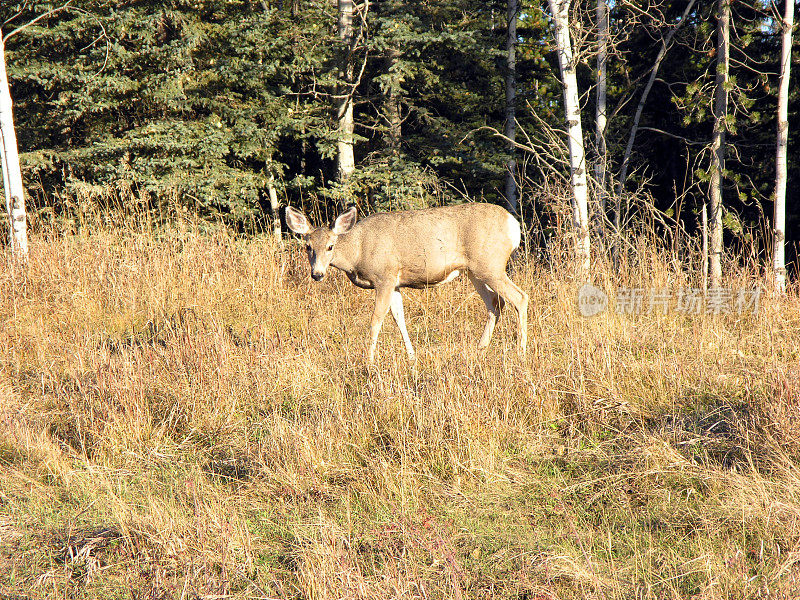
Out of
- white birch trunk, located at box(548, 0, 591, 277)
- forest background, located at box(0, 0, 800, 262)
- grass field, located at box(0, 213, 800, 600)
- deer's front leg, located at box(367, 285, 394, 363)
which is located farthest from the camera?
forest background, located at box(0, 0, 800, 262)

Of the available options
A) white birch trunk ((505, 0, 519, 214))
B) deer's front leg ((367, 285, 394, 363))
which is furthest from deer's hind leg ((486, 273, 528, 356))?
white birch trunk ((505, 0, 519, 214))

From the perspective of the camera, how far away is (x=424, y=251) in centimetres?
630

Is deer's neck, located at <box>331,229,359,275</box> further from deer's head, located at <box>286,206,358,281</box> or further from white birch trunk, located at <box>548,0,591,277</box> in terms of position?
white birch trunk, located at <box>548,0,591,277</box>

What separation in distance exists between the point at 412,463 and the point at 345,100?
36.8 feet

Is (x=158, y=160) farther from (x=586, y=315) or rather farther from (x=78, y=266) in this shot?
(x=586, y=315)

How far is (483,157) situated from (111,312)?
9071mm

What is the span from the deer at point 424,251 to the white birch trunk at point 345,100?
23.7 ft

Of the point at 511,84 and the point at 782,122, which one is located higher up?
the point at 511,84

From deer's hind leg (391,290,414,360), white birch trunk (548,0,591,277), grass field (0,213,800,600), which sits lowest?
grass field (0,213,800,600)

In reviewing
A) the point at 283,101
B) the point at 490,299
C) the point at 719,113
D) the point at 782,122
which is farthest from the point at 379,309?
the point at 719,113

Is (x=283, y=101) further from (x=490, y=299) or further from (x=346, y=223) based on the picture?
(x=490, y=299)

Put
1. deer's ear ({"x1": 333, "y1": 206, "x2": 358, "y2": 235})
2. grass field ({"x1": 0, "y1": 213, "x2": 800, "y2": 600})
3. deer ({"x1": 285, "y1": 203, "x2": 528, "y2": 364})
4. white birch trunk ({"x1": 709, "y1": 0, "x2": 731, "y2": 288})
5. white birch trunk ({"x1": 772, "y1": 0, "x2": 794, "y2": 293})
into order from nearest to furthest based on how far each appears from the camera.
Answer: grass field ({"x1": 0, "y1": 213, "x2": 800, "y2": 600})
deer ({"x1": 285, "y1": 203, "x2": 528, "y2": 364})
deer's ear ({"x1": 333, "y1": 206, "x2": 358, "y2": 235})
white birch trunk ({"x1": 772, "y1": 0, "x2": 794, "y2": 293})
white birch trunk ({"x1": 709, "y1": 0, "x2": 731, "y2": 288})

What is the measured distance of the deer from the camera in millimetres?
6336

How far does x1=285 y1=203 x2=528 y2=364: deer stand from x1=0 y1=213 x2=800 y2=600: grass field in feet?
1.55
